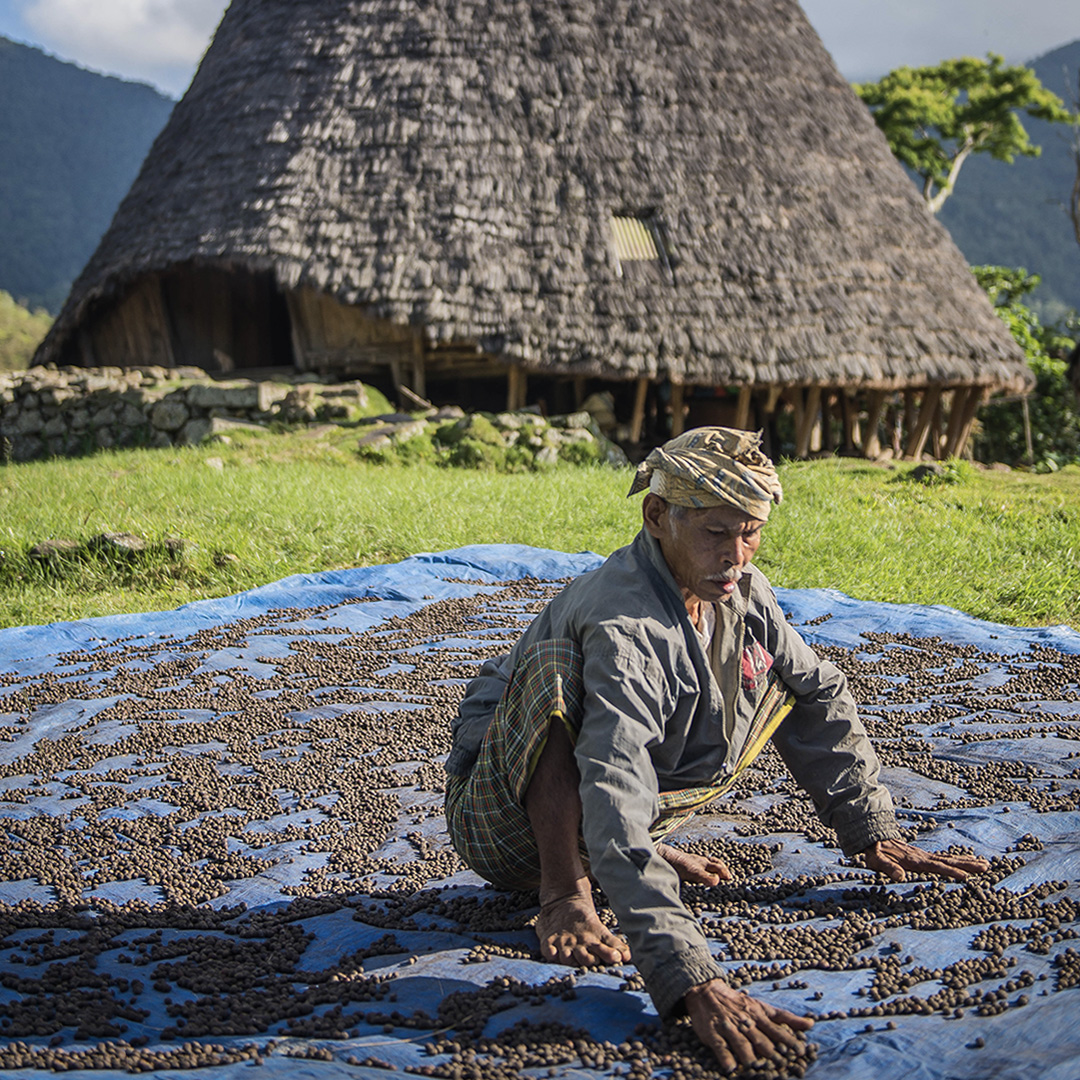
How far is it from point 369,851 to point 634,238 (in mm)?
8982

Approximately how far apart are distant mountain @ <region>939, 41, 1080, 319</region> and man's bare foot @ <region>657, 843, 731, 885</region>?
46.0 meters

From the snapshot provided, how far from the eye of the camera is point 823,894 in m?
2.38

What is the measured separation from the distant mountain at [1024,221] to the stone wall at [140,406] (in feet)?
132

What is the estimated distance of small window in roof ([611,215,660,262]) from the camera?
10641 millimetres

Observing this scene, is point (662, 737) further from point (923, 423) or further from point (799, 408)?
point (923, 423)

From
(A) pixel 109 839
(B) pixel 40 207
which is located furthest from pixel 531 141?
(B) pixel 40 207

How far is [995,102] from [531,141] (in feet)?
39.5

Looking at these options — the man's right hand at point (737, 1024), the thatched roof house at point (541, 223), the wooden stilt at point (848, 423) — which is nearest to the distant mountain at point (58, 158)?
the thatched roof house at point (541, 223)

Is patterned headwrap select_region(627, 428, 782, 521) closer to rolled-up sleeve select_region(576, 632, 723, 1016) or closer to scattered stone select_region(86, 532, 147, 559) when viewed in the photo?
rolled-up sleeve select_region(576, 632, 723, 1016)

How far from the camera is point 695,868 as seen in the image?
2.38m

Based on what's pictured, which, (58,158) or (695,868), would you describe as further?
(58,158)

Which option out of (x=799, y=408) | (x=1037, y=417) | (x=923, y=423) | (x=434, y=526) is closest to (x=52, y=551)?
(x=434, y=526)

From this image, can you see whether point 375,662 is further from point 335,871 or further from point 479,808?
point 479,808

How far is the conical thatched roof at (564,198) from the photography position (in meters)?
10.3
